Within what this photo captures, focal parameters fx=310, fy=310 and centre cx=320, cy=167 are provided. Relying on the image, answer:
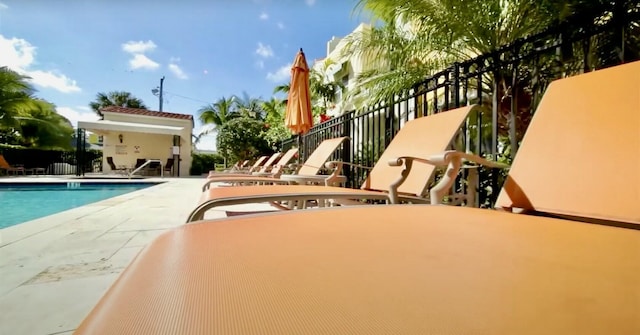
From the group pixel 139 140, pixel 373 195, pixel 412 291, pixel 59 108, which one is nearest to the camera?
pixel 412 291

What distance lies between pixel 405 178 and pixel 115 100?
35790 mm

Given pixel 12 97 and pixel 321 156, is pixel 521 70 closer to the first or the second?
pixel 321 156

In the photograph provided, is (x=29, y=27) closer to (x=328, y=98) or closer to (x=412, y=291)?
(x=328, y=98)

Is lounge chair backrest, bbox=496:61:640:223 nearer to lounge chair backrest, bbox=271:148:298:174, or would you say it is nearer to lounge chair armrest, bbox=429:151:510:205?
lounge chair armrest, bbox=429:151:510:205

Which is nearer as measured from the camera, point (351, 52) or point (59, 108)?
point (351, 52)

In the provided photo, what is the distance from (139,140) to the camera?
17734mm

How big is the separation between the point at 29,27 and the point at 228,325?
72.4 ft

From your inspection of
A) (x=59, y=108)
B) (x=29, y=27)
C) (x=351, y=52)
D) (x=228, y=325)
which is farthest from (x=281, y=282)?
(x=59, y=108)

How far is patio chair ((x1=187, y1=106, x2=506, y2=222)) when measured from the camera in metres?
1.52

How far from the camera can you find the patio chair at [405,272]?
0.39 meters

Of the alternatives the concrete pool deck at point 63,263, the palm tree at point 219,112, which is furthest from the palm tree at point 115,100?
the concrete pool deck at point 63,263

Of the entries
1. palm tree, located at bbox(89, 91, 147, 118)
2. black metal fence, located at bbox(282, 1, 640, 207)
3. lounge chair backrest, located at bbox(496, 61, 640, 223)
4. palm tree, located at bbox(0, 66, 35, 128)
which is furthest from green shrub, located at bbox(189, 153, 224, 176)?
lounge chair backrest, located at bbox(496, 61, 640, 223)

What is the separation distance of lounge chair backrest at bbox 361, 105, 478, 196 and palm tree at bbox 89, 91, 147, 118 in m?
34.0

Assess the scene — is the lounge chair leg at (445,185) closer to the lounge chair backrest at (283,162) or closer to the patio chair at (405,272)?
the patio chair at (405,272)
